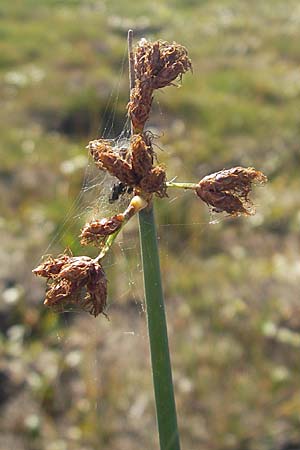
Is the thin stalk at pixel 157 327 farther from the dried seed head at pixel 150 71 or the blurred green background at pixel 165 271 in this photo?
the blurred green background at pixel 165 271

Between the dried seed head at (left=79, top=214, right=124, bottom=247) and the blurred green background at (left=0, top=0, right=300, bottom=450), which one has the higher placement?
the blurred green background at (left=0, top=0, right=300, bottom=450)

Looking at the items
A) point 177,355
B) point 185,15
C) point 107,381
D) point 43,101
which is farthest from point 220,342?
point 185,15

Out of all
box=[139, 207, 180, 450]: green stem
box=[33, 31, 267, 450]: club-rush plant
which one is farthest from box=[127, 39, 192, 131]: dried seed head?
box=[139, 207, 180, 450]: green stem

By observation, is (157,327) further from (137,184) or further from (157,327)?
(137,184)

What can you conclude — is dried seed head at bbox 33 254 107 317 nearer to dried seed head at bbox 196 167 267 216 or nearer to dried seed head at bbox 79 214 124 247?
dried seed head at bbox 79 214 124 247

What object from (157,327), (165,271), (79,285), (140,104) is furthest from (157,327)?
(165,271)

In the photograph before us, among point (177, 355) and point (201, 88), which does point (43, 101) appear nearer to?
point (201, 88)

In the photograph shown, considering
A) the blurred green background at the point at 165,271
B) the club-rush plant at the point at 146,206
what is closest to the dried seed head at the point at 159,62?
the club-rush plant at the point at 146,206
